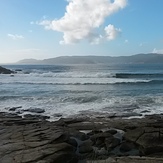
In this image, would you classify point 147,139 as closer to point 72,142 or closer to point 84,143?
point 84,143

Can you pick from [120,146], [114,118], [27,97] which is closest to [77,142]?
[120,146]

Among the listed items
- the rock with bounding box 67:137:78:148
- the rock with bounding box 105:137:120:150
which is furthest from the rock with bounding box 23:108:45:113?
the rock with bounding box 105:137:120:150

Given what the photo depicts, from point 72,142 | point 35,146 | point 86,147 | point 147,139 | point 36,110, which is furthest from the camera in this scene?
point 36,110

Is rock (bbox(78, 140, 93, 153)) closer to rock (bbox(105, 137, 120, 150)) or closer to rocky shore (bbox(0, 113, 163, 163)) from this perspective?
rocky shore (bbox(0, 113, 163, 163))

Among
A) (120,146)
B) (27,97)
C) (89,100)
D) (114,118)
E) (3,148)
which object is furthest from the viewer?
(27,97)

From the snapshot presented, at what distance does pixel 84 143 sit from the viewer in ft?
41.7

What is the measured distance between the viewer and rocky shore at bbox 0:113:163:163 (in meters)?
9.84

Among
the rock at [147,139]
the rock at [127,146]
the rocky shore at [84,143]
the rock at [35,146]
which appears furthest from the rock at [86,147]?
the rock at [147,139]

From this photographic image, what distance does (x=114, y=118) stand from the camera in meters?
18.1

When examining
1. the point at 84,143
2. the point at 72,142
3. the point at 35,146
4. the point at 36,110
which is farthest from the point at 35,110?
the point at 35,146

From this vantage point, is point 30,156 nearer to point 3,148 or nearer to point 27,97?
point 3,148

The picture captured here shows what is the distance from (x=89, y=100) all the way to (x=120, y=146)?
13861 mm

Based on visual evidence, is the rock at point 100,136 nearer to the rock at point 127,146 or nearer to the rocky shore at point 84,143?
the rocky shore at point 84,143

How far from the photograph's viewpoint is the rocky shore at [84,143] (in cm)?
984
